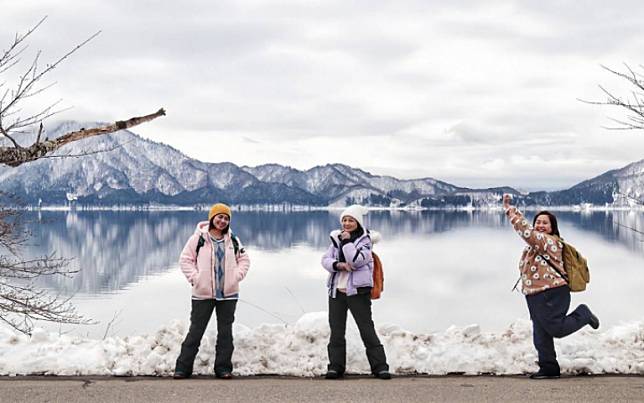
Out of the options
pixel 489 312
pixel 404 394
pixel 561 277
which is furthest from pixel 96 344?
pixel 489 312

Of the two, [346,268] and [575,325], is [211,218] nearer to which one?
[346,268]

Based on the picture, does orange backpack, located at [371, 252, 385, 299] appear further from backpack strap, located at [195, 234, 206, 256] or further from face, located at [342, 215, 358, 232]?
backpack strap, located at [195, 234, 206, 256]

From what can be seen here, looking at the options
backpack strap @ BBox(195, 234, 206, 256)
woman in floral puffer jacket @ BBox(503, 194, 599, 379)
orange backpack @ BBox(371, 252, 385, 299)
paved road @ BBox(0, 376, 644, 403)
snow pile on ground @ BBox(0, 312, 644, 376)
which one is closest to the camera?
paved road @ BBox(0, 376, 644, 403)

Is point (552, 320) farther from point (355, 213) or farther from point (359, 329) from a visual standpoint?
point (355, 213)

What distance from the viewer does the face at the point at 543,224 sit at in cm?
704

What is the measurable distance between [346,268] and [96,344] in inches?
120

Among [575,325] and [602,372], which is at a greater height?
[575,325]

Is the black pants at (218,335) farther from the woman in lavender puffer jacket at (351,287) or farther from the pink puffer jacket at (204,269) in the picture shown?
the woman in lavender puffer jacket at (351,287)

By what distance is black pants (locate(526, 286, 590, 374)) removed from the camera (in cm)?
678

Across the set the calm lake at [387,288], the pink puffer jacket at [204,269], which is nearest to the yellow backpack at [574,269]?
the pink puffer jacket at [204,269]

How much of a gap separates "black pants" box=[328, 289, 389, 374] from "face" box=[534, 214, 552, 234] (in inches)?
74.0

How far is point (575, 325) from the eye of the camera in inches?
266

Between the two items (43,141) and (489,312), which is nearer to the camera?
(43,141)

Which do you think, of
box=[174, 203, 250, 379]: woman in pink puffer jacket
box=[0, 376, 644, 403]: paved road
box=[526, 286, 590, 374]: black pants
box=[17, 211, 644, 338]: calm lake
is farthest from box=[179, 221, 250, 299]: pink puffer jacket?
box=[526, 286, 590, 374]: black pants
